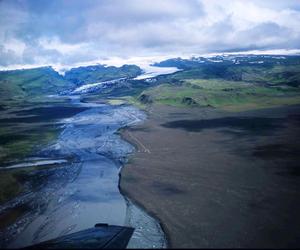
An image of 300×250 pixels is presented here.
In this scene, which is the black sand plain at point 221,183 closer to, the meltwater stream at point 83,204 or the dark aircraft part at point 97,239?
the meltwater stream at point 83,204

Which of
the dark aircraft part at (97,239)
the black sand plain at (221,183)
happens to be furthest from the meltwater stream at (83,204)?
the black sand plain at (221,183)

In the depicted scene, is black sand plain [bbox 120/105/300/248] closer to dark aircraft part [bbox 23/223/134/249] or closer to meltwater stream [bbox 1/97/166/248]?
meltwater stream [bbox 1/97/166/248]

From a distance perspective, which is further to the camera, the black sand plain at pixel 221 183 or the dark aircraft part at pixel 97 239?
the black sand plain at pixel 221 183

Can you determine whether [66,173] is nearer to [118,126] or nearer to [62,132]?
[62,132]

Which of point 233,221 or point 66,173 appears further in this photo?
point 66,173

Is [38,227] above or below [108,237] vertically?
below

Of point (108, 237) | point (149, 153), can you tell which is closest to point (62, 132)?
point (149, 153)

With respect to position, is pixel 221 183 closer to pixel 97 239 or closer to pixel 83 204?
pixel 83 204
